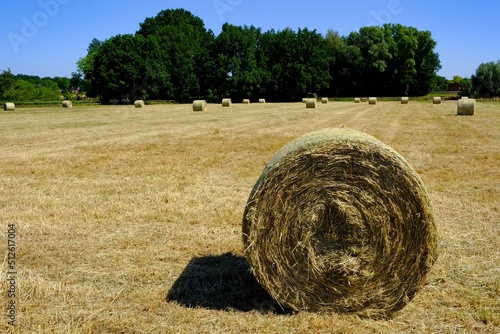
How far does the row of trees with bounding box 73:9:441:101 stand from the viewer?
2621 inches

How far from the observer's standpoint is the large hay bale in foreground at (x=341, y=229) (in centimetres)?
479

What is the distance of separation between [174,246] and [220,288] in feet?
4.65

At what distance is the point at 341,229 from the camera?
16.2 feet

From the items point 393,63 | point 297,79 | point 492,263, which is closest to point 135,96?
point 297,79

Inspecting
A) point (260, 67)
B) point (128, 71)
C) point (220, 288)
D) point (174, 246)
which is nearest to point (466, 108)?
point (174, 246)

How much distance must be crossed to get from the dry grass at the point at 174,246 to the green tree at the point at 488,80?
240 ft

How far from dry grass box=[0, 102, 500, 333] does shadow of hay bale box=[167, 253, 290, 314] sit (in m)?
0.01

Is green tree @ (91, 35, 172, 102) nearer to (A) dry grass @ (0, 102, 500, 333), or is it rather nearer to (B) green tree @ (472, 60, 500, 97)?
(B) green tree @ (472, 60, 500, 97)

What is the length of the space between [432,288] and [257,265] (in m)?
1.98

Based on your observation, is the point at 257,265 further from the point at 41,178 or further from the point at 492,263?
the point at 41,178

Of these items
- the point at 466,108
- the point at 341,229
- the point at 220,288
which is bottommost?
the point at 220,288

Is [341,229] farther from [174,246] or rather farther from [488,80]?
[488,80]

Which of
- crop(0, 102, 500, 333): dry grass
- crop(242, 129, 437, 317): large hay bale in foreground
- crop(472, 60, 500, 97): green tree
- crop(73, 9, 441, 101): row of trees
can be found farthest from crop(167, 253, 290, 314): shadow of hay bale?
crop(472, 60, 500, 97): green tree

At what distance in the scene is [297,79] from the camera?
74125mm
